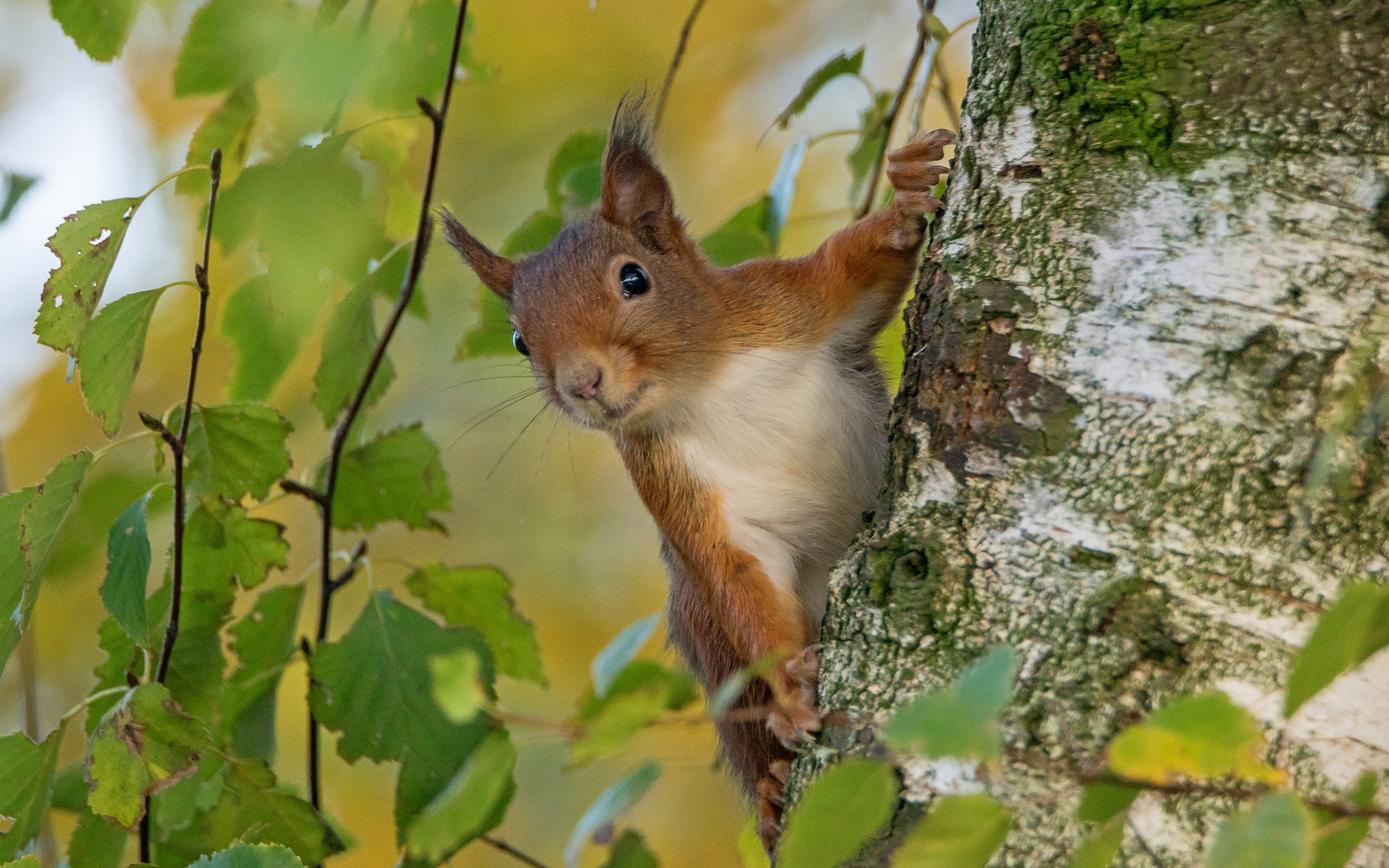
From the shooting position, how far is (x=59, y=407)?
465 cm

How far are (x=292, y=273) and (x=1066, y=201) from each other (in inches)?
40.6

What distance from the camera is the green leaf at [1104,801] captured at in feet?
2.50

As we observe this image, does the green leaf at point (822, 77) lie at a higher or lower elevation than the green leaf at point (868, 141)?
higher

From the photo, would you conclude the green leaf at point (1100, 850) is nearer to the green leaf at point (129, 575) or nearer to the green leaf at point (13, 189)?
the green leaf at point (129, 575)

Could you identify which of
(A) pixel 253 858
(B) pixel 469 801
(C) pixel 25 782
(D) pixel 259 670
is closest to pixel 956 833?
(B) pixel 469 801

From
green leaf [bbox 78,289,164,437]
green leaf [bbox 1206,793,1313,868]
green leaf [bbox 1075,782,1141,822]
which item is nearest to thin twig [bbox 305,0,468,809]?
green leaf [bbox 78,289,164,437]

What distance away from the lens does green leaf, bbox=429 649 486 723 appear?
2.11 ft

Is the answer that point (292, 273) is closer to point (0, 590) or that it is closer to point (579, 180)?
point (0, 590)

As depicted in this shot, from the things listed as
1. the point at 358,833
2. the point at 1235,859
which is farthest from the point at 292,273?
the point at 358,833

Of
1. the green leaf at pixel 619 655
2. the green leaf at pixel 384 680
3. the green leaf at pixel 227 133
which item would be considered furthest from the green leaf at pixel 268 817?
the green leaf at pixel 227 133

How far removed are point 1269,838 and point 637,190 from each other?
193 centimetres

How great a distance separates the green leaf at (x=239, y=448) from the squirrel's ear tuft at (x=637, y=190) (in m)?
0.87

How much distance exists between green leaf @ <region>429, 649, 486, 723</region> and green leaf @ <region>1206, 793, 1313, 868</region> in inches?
16.2

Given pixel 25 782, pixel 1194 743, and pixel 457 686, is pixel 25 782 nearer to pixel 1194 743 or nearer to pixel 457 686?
pixel 457 686
